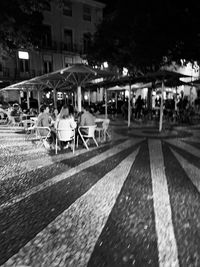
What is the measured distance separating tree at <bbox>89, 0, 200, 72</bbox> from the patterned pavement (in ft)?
30.4

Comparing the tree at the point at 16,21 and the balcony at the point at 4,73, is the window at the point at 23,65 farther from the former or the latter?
the tree at the point at 16,21

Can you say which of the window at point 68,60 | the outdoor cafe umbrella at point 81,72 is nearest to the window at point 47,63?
the window at point 68,60

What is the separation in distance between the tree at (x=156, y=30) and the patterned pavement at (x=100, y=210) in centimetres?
926

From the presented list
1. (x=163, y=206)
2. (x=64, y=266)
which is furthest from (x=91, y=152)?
(x=64, y=266)

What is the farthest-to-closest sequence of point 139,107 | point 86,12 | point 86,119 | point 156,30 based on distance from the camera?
point 86,12
point 139,107
point 156,30
point 86,119

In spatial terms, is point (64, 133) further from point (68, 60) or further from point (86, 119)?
point (68, 60)

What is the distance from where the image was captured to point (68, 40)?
33.9 m

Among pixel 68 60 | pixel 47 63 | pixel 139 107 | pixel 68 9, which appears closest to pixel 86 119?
A: pixel 139 107

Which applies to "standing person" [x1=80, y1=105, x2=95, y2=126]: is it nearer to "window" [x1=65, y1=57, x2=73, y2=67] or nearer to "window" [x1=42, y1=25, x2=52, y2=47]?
"window" [x1=42, y1=25, x2=52, y2=47]

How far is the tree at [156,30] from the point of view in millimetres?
13031

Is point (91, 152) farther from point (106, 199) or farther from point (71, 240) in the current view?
point (71, 240)

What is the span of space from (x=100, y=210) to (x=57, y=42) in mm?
32304

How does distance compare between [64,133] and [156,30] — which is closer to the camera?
[64,133]

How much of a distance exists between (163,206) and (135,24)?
520 inches
